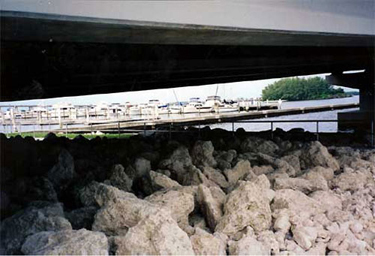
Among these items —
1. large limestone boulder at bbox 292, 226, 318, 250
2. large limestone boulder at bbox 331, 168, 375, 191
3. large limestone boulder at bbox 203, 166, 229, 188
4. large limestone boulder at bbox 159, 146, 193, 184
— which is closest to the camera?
large limestone boulder at bbox 292, 226, 318, 250

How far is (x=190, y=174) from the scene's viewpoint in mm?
4645

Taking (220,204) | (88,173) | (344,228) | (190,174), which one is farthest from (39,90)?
(344,228)

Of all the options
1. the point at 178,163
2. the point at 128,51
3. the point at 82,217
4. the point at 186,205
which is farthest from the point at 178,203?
the point at 128,51

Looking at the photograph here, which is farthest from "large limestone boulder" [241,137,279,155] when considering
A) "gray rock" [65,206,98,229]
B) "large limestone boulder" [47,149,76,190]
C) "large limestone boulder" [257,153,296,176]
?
"gray rock" [65,206,98,229]

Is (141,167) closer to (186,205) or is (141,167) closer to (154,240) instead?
(186,205)

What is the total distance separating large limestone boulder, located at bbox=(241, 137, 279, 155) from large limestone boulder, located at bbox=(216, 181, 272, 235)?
2.91 meters

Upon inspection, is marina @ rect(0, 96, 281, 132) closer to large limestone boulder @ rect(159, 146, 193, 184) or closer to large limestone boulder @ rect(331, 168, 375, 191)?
large limestone boulder @ rect(159, 146, 193, 184)

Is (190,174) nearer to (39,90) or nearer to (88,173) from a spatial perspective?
(88,173)

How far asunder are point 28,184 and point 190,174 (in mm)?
1798

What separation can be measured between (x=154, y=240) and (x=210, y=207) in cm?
97

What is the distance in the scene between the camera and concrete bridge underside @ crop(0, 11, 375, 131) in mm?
3574

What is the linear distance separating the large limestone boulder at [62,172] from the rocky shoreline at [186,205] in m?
0.01

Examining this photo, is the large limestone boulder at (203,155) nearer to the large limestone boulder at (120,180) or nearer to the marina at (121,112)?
the large limestone boulder at (120,180)

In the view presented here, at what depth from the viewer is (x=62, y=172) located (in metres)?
4.81
